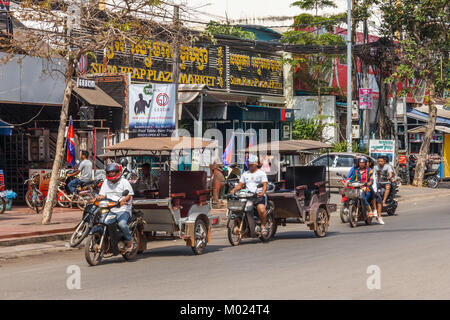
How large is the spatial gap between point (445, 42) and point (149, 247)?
898 inches

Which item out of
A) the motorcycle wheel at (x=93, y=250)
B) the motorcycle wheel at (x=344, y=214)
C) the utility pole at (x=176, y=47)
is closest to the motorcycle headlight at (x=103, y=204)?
the motorcycle wheel at (x=93, y=250)

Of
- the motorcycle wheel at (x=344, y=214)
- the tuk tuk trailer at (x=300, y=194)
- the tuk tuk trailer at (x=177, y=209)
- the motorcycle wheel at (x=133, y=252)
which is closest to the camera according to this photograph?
the motorcycle wheel at (x=133, y=252)

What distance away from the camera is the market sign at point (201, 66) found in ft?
82.6

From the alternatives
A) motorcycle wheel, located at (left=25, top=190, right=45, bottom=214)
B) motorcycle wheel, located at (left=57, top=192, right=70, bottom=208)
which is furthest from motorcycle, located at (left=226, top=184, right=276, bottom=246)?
motorcycle wheel, located at (left=57, top=192, right=70, bottom=208)

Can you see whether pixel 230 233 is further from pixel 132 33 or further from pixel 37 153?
pixel 37 153

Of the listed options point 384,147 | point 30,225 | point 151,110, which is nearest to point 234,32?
point 384,147

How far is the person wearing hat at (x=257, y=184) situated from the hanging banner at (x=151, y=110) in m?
7.73

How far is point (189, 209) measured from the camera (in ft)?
43.0

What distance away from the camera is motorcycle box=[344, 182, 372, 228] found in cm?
1747

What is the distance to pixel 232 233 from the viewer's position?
1397cm

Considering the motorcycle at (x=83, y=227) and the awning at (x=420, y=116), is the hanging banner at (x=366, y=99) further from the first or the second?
the motorcycle at (x=83, y=227)

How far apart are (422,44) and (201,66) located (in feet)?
36.9

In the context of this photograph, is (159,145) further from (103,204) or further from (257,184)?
(257,184)
